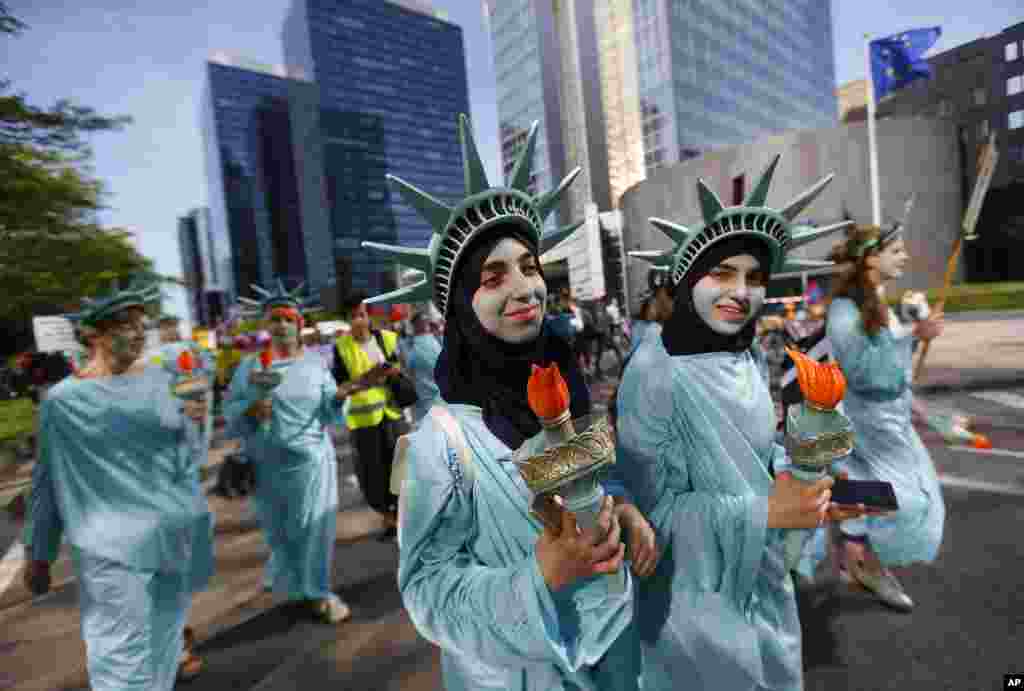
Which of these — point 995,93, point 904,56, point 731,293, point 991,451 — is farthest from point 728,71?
point 731,293

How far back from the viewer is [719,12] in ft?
117

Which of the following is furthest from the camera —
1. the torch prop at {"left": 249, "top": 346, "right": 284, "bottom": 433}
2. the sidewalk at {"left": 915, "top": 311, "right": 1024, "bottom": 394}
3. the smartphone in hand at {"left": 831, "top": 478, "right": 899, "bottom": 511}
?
the sidewalk at {"left": 915, "top": 311, "right": 1024, "bottom": 394}

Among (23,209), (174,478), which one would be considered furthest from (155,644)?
(23,209)

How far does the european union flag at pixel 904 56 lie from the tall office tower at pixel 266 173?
8890cm

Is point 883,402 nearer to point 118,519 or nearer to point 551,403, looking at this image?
point 551,403

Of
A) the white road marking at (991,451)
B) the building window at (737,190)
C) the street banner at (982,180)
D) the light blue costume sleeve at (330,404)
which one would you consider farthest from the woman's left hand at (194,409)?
the white road marking at (991,451)

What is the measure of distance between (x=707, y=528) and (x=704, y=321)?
0.70 meters

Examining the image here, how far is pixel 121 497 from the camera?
2576mm

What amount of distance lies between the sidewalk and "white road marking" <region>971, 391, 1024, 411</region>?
34 cm

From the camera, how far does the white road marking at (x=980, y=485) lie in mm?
4457

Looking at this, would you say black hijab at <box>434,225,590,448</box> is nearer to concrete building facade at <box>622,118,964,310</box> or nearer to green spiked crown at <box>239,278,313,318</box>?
green spiked crown at <box>239,278,313,318</box>

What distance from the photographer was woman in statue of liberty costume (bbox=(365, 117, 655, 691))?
3.37 feet

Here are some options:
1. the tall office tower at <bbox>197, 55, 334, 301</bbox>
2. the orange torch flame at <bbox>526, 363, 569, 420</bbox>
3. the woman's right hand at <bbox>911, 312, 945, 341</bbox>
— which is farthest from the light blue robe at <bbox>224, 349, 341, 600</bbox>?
the tall office tower at <bbox>197, 55, 334, 301</bbox>

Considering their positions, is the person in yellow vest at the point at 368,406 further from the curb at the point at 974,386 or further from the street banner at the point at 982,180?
the curb at the point at 974,386
